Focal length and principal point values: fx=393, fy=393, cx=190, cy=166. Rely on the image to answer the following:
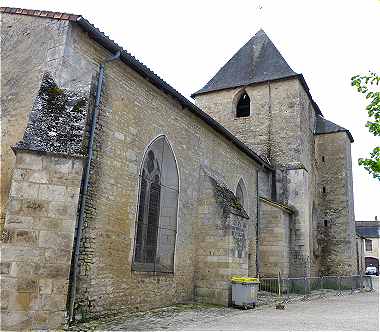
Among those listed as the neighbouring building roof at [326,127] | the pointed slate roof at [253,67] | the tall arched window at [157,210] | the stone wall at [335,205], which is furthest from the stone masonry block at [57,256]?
the neighbouring building roof at [326,127]

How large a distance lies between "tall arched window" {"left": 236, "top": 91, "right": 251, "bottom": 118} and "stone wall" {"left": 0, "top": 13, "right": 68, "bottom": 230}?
1289 cm

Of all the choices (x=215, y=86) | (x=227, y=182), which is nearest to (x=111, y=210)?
(x=227, y=182)

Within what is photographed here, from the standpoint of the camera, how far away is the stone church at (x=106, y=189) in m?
6.11

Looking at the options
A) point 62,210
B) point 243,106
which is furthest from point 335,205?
point 62,210

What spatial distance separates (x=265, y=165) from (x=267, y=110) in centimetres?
330

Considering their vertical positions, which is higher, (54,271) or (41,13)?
(41,13)

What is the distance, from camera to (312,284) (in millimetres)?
15469

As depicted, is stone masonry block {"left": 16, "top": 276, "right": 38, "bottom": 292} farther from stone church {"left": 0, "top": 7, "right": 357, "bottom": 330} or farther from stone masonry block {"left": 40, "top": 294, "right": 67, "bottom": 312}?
stone masonry block {"left": 40, "top": 294, "right": 67, "bottom": 312}

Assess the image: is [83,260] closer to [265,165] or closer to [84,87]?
[84,87]

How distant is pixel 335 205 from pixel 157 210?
13.2 m

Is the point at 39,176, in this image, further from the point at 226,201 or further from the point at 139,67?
the point at 226,201

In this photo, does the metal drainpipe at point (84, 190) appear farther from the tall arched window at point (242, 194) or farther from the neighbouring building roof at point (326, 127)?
the neighbouring building roof at point (326, 127)

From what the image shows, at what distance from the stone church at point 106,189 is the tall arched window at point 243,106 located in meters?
4.43

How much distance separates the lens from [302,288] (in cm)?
1446
